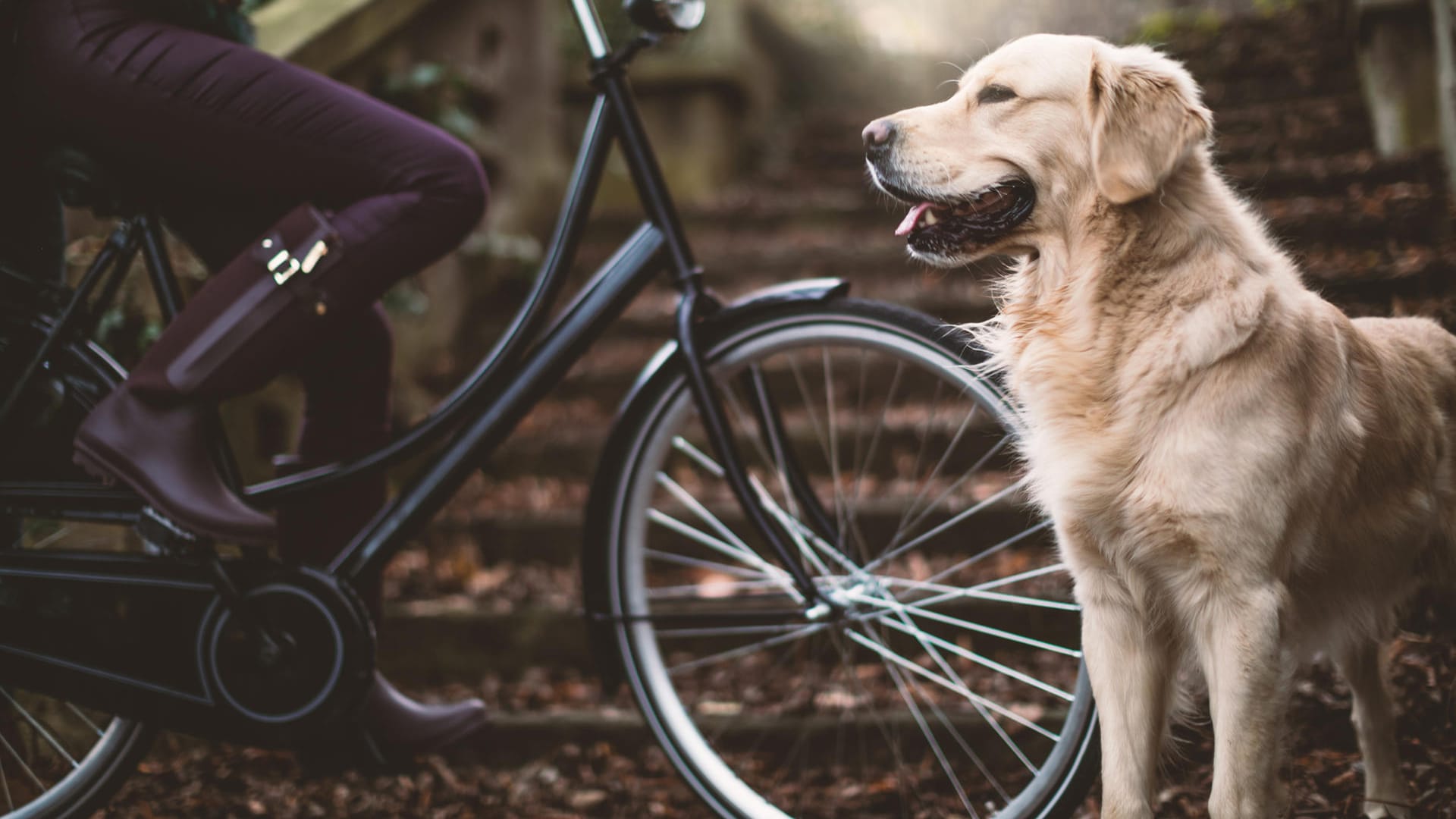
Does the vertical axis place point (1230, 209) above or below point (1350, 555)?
above

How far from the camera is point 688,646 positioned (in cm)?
269

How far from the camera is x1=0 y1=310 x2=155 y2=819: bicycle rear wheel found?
189 centimetres

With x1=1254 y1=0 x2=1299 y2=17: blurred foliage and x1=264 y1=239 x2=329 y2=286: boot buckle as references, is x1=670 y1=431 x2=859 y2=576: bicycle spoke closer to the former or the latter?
x1=264 y1=239 x2=329 y2=286: boot buckle

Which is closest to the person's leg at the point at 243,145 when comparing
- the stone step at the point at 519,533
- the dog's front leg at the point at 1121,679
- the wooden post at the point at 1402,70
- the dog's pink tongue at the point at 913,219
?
the dog's pink tongue at the point at 913,219

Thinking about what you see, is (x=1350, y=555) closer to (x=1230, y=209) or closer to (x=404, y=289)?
(x=1230, y=209)

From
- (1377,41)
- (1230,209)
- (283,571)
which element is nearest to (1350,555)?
(1230,209)

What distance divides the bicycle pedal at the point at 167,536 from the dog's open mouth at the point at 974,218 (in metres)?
1.33

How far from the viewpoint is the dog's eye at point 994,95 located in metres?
1.57

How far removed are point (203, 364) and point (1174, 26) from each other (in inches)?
223

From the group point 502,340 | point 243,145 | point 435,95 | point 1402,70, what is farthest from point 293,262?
point 1402,70

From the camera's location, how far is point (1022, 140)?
60.9 inches

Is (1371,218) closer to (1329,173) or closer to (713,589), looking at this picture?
(1329,173)

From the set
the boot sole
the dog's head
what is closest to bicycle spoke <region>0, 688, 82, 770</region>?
the boot sole

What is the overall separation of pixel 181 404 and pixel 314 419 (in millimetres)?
276
